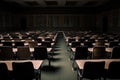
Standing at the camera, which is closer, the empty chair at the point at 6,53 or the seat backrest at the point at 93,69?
the seat backrest at the point at 93,69

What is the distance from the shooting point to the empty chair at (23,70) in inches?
130

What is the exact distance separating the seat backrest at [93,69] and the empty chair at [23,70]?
1.05 metres

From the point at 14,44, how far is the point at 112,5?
13949 mm

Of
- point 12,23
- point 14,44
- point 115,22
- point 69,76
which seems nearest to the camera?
point 69,76

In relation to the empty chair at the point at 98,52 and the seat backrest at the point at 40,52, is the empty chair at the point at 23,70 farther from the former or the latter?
the empty chair at the point at 98,52

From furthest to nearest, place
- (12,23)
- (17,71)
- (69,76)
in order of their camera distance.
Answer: (12,23)
(69,76)
(17,71)

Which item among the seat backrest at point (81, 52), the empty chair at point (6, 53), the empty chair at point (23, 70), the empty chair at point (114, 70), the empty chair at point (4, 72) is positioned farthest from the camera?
the seat backrest at point (81, 52)

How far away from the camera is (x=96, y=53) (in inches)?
224

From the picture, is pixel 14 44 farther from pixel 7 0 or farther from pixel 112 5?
pixel 112 5

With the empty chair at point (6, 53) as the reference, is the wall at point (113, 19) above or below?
above

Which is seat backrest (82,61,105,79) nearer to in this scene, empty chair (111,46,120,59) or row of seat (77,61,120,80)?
row of seat (77,61,120,80)

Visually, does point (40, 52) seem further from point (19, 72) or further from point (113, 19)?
point (113, 19)

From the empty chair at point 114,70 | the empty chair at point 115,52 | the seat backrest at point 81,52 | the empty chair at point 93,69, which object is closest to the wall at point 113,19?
the seat backrest at point 81,52

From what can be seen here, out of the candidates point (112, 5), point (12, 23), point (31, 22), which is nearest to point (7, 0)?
point (12, 23)
